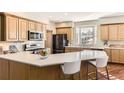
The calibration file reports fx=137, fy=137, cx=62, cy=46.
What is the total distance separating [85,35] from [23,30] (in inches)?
168

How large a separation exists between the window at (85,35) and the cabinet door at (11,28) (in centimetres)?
451

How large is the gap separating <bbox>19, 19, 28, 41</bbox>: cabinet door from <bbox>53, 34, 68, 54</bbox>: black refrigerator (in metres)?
3.12

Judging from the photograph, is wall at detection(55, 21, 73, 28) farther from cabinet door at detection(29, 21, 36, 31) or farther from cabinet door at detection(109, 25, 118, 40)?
cabinet door at detection(29, 21, 36, 31)

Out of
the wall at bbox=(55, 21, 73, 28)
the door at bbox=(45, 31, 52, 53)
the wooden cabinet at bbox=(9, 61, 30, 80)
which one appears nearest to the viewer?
the wooden cabinet at bbox=(9, 61, 30, 80)

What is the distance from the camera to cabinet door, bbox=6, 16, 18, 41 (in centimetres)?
427

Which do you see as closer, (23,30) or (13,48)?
(13,48)

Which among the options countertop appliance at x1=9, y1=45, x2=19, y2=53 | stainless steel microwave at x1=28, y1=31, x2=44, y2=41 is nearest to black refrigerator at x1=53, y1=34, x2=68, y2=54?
stainless steel microwave at x1=28, y1=31, x2=44, y2=41

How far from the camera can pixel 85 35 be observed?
8188 millimetres

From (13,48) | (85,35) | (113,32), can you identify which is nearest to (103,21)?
(113,32)

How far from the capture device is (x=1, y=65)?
3.26m

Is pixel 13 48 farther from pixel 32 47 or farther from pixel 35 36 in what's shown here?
pixel 35 36
